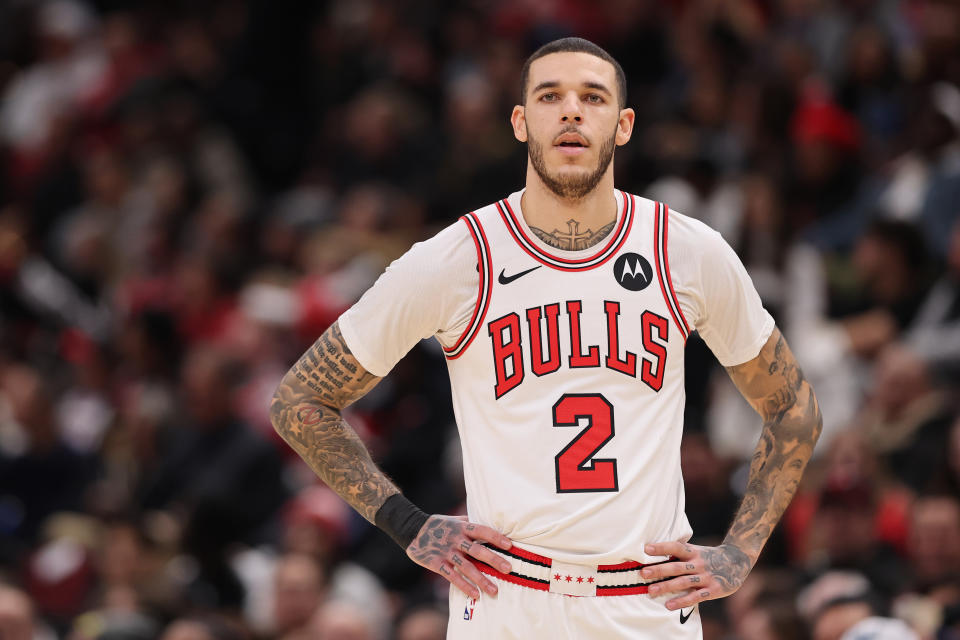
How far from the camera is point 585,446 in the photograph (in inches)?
188

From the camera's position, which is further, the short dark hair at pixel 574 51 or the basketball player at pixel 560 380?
the short dark hair at pixel 574 51

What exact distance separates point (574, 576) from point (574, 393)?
1.90ft

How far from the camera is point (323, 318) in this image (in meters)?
11.5

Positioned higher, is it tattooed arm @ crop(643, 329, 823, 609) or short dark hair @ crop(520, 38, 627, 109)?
short dark hair @ crop(520, 38, 627, 109)

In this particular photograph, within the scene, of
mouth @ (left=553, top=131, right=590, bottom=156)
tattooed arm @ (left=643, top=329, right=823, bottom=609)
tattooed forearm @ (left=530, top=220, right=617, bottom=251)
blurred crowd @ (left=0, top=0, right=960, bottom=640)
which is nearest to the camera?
mouth @ (left=553, top=131, right=590, bottom=156)

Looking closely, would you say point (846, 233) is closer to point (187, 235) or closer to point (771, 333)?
point (771, 333)

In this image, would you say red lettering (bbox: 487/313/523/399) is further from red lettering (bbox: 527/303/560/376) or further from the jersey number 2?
the jersey number 2

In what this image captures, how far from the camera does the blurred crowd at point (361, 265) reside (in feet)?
28.2

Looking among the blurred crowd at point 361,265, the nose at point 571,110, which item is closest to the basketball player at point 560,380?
the nose at point 571,110

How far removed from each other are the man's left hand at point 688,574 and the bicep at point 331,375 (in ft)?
3.67

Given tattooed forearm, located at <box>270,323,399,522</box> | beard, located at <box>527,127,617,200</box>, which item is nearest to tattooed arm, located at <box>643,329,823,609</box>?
beard, located at <box>527,127,617,200</box>

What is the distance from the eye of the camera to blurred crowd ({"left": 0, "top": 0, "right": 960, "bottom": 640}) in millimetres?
8609

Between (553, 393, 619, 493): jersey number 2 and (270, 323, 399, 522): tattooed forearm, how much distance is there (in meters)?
0.67

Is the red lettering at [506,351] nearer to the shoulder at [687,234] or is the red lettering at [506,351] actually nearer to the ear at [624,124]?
the shoulder at [687,234]
